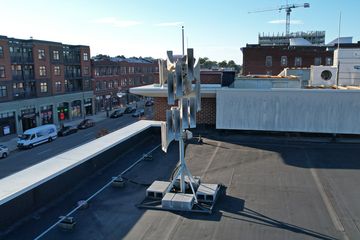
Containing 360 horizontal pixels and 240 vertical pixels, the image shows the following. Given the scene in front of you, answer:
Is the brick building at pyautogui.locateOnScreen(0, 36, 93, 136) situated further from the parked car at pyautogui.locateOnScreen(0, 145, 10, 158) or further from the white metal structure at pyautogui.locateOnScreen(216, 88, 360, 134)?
the white metal structure at pyautogui.locateOnScreen(216, 88, 360, 134)

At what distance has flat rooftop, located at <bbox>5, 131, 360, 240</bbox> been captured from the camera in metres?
7.94

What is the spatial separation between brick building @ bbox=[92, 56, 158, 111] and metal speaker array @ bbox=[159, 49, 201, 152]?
203ft

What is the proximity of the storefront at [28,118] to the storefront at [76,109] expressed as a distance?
1064 cm

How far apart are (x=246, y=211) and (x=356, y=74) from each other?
17.8 m

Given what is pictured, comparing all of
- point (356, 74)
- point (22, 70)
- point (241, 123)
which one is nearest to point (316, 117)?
point (241, 123)

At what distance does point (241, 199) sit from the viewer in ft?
31.7

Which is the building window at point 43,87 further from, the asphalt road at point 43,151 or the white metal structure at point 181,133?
the white metal structure at point 181,133

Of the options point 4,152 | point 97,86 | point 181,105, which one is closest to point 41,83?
point 97,86

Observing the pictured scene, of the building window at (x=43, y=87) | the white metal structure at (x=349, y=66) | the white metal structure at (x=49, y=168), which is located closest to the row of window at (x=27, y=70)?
the building window at (x=43, y=87)

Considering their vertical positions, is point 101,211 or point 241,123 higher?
point 241,123

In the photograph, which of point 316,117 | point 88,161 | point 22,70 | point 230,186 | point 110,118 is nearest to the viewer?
point 230,186

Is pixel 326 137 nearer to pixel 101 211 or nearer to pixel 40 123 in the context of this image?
pixel 101 211

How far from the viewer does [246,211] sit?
8.91 metres

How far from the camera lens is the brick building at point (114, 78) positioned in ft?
241
